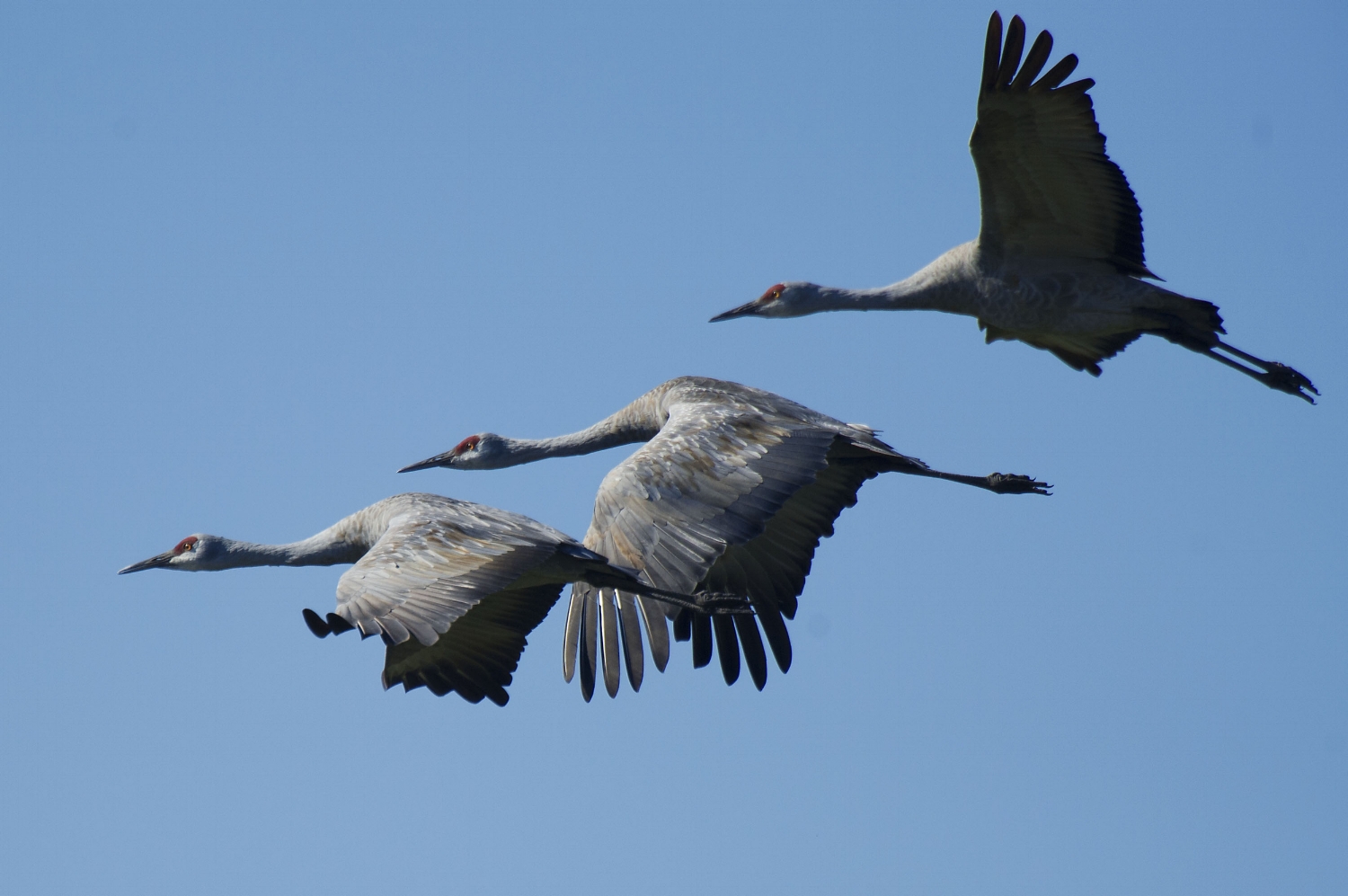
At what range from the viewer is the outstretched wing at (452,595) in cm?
1017

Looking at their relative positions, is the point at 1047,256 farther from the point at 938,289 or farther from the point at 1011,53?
the point at 1011,53

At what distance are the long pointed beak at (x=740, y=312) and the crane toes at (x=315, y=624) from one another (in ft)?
18.8

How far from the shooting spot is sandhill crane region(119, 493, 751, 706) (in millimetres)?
10234

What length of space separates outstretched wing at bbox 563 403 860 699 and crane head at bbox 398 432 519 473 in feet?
7.42

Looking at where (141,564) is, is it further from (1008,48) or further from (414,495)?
(1008,48)

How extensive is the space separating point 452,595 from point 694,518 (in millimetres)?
1957

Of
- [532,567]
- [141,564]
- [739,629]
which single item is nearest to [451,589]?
[532,567]

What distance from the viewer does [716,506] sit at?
11.8 metres

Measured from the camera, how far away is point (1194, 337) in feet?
45.0

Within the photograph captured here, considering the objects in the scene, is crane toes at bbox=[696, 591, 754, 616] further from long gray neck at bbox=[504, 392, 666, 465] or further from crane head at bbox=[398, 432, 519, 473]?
crane head at bbox=[398, 432, 519, 473]

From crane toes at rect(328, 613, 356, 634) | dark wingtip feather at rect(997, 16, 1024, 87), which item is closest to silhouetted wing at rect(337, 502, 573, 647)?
crane toes at rect(328, 613, 356, 634)

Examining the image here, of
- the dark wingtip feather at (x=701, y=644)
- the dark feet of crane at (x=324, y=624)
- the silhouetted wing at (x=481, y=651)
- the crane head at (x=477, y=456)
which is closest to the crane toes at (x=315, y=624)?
the dark feet of crane at (x=324, y=624)

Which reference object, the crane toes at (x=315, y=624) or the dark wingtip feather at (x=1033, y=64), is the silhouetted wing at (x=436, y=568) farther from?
the dark wingtip feather at (x=1033, y=64)

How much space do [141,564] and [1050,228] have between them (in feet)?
23.4
